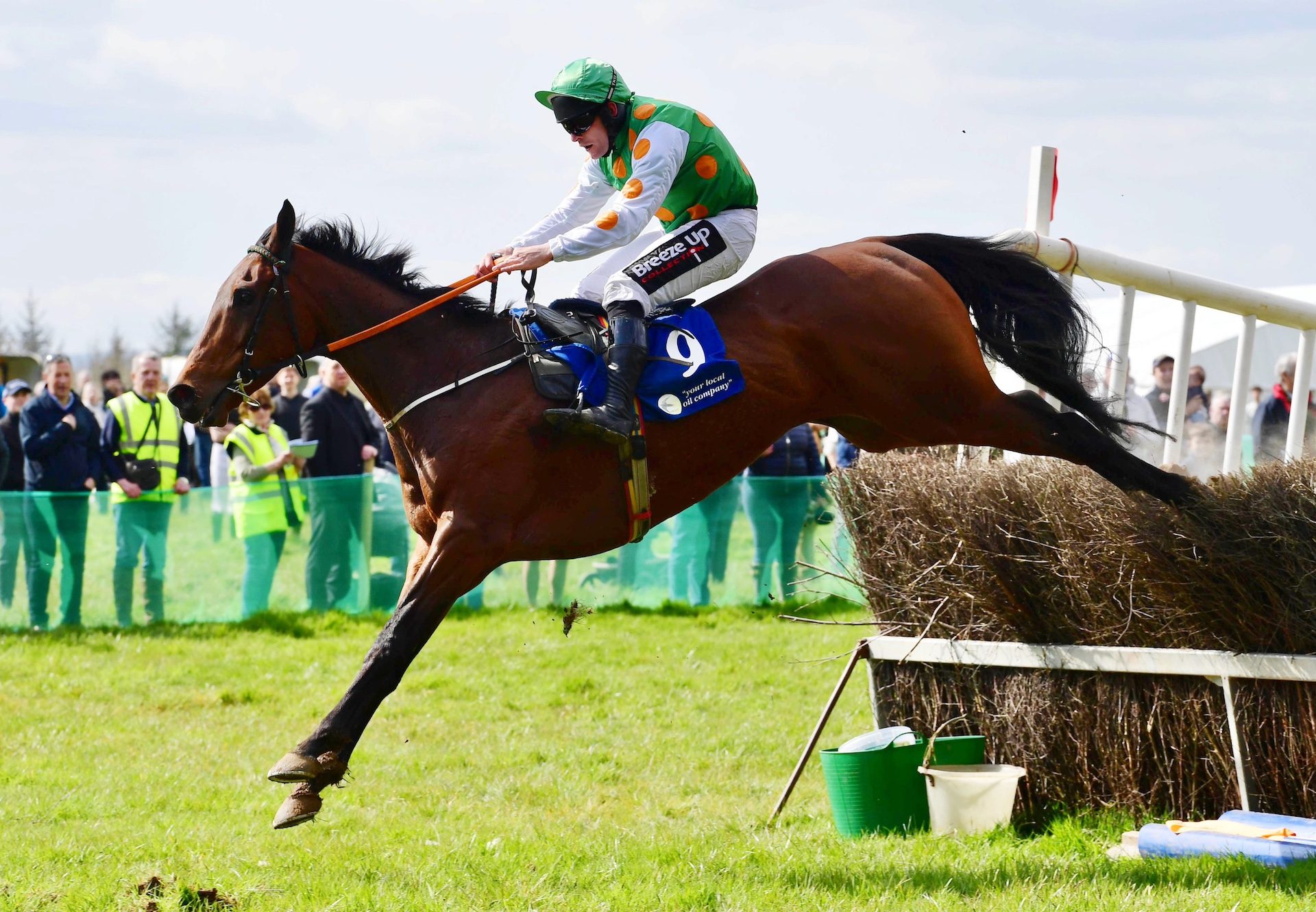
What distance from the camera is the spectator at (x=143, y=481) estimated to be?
10602 mm

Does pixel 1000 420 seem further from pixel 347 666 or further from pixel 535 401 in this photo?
pixel 347 666

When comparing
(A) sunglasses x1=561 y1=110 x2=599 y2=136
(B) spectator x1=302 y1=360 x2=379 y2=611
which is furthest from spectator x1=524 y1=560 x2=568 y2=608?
(A) sunglasses x1=561 y1=110 x2=599 y2=136

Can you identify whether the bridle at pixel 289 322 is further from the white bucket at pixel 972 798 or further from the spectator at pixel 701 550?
the spectator at pixel 701 550

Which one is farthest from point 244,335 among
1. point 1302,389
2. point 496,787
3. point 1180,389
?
point 1302,389

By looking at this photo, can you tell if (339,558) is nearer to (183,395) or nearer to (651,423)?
(183,395)

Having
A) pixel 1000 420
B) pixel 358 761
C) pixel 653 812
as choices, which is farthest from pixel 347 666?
pixel 1000 420

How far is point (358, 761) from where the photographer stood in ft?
24.1

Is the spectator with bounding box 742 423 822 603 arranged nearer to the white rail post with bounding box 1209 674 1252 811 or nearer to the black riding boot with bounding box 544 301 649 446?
the white rail post with bounding box 1209 674 1252 811

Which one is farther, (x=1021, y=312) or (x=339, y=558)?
(x=339, y=558)

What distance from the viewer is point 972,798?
5664 millimetres

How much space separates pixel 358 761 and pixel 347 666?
234 centimetres

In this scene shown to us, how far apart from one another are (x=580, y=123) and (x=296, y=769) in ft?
9.01

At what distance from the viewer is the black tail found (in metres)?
5.73

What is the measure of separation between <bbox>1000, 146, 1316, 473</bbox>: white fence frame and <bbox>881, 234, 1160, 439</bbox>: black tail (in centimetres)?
21
